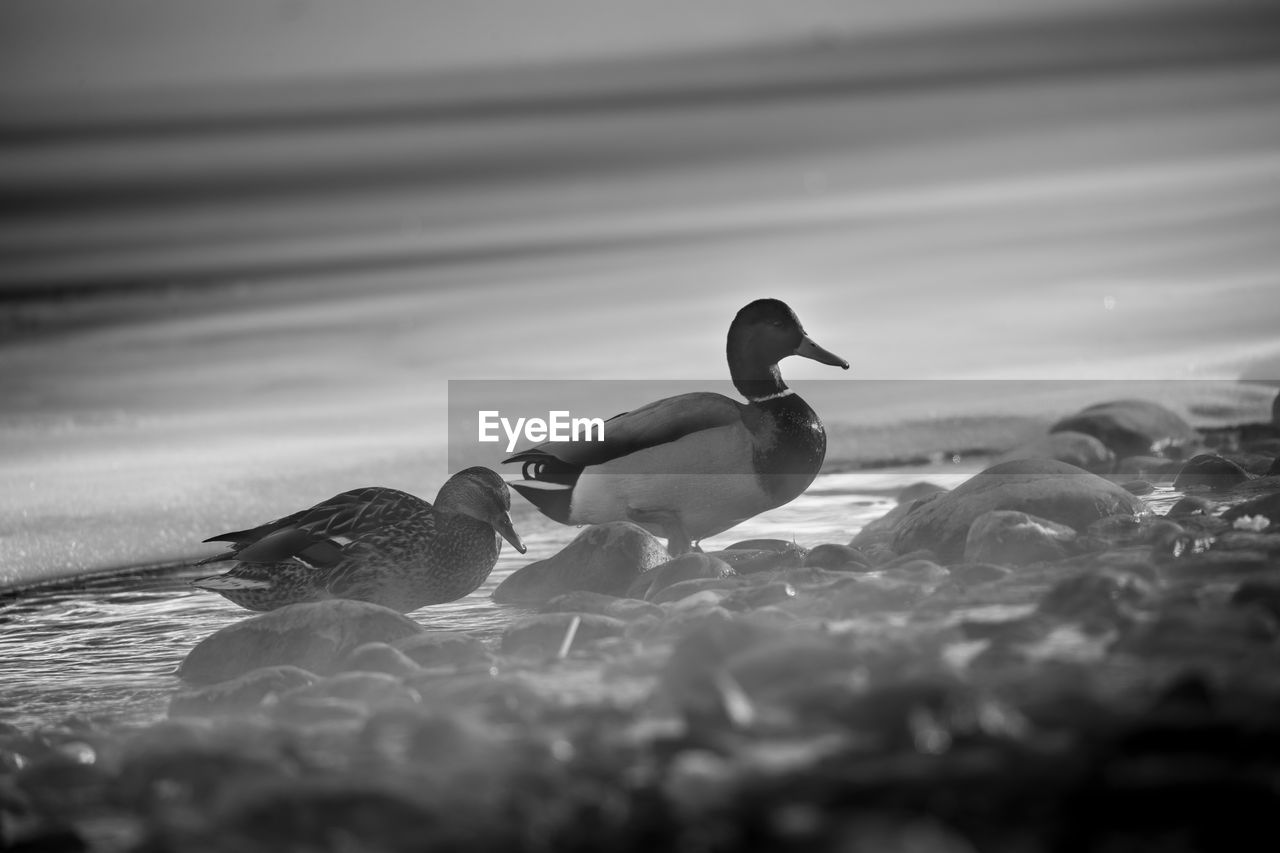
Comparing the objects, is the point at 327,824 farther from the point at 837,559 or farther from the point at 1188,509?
the point at 1188,509

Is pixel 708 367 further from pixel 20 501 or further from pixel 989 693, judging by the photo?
pixel 989 693

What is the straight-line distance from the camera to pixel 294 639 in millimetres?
3814

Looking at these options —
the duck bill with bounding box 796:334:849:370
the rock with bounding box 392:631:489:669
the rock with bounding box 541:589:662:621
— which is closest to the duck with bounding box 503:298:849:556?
the duck bill with bounding box 796:334:849:370

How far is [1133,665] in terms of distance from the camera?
100 inches

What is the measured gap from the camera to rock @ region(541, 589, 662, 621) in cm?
390

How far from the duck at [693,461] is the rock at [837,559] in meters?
0.94

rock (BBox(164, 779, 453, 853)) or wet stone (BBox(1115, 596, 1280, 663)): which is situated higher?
wet stone (BBox(1115, 596, 1280, 663))

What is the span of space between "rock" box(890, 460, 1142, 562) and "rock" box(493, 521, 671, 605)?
87cm

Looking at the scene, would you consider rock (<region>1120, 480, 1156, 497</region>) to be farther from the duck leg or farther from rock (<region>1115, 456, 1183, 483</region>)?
the duck leg

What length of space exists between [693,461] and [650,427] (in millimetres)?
227

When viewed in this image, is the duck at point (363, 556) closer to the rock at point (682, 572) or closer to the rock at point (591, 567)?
the rock at point (591, 567)

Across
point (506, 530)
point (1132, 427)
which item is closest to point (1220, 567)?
point (506, 530)

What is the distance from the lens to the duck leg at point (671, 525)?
17.9 ft

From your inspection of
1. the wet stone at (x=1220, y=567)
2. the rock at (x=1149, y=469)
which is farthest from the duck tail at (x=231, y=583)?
the rock at (x=1149, y=469)
